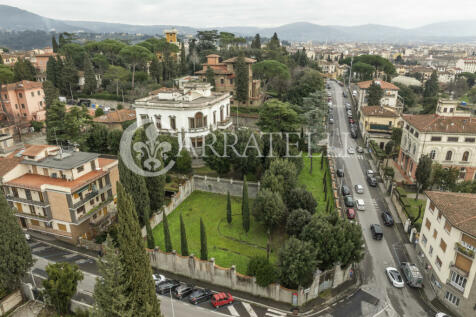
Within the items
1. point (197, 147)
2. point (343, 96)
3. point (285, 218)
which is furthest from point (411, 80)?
point (285, 218)

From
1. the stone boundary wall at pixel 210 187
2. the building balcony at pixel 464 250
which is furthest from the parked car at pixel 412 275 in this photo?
the stone boundary wall at pixel 210 187

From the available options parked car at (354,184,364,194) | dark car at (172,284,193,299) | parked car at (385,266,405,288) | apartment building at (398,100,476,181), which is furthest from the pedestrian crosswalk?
apartment building at (398,100,476,181)

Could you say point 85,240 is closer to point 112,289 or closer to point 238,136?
point 112,289

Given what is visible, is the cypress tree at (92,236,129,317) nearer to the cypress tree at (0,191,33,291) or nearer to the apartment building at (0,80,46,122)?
the cypress tree at (0,191,33,291)

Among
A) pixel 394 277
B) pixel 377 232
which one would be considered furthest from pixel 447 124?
pixel 394 277

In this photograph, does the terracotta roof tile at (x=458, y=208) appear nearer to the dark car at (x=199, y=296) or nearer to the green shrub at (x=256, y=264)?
the green shrub at (x=256, y=264)

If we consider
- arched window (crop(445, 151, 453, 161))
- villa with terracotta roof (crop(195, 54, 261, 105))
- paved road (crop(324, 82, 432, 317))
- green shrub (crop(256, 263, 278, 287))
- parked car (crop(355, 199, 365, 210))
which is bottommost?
paved road (crop(324, 82, 432, 317))

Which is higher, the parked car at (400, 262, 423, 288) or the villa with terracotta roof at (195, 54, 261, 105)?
the villa with terracotta roof at (195, 54, 261, 105)
